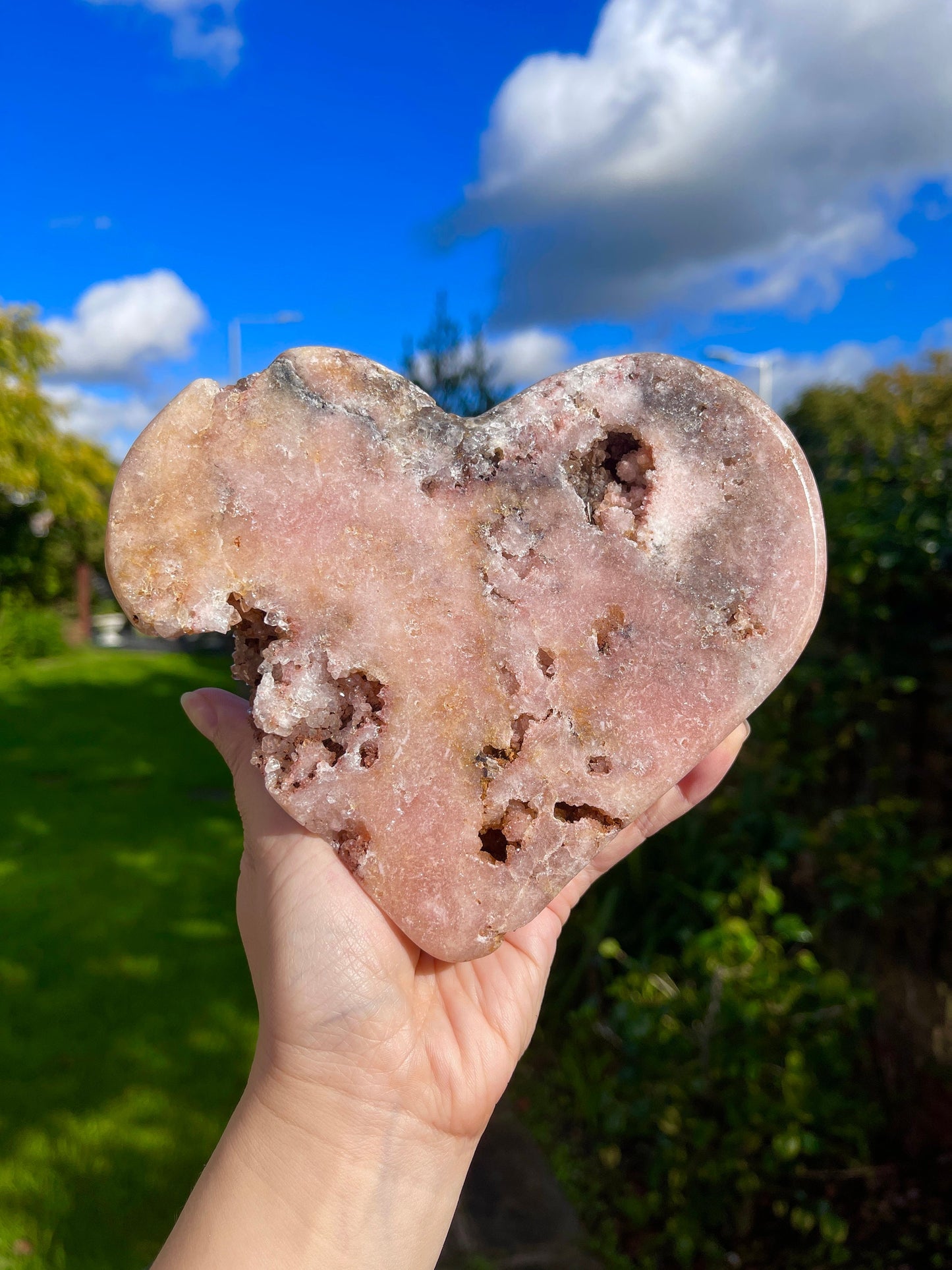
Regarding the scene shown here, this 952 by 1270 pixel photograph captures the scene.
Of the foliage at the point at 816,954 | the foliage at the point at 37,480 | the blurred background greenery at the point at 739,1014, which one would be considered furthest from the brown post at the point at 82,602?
the foliage at the point at 816,954

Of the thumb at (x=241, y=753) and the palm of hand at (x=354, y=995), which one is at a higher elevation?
the thumb at (x=241, y=753)

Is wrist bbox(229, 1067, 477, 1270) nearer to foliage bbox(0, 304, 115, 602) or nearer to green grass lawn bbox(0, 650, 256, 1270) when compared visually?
green grass lawn bbox(0, 650, 256, 1270)

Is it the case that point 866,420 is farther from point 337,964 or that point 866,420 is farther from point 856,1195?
point 337,964

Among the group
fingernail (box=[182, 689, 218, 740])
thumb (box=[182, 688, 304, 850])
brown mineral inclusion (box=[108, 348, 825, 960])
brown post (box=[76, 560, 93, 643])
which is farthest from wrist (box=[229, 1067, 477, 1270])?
brown post (box=[76, 560, 93, 643])

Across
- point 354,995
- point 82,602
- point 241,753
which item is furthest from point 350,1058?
point 82,602

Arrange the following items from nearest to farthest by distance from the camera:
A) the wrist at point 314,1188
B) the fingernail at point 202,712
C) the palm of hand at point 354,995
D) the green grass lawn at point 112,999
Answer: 1. the wrist at point 314,1188
2. the palm of hand at point 354,995
3. the fingernail at point 202,712
4. the green grass lawn at point 112,999

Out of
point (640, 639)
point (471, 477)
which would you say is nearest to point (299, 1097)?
point (640, 639)

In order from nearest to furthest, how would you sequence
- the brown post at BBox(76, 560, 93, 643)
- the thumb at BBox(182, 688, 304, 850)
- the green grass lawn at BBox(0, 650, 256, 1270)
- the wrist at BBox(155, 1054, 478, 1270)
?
the wrist at BBox(155, 1054, 478, 1270), the thumb at BBox(182, 688, 304, 850), the green grass lawn at BBox(0, 650, 256, 1270), the brown post at BBox(76, 560, 93, 643)

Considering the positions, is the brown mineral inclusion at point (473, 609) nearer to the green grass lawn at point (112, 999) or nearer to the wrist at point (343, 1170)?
the wrist at point (343, 1170)
